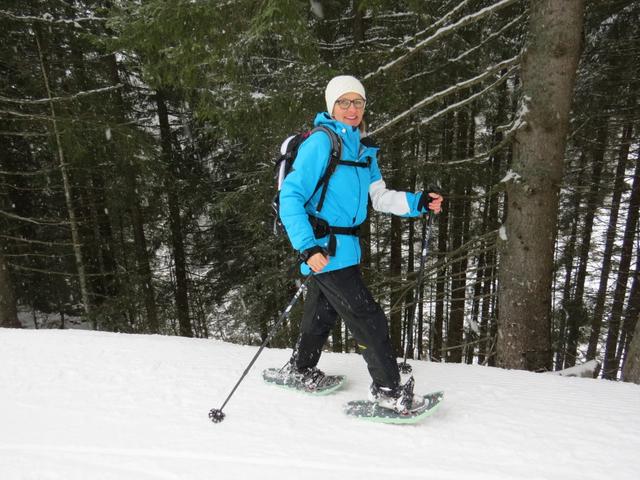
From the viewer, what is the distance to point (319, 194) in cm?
282

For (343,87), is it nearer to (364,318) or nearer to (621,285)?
(364,318)

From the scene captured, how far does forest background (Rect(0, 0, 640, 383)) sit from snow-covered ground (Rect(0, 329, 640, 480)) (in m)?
0.91

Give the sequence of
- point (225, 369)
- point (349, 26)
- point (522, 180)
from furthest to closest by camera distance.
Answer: point (349, 26) < point (522, 180) < point (225, 369)

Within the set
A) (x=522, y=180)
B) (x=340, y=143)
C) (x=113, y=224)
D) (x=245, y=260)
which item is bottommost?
(x=245, y=260)

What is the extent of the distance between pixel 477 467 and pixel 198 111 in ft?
16.5

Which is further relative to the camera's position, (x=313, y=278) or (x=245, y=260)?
(x=245, y=260)

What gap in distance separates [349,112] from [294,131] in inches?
120

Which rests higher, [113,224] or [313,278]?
[313,278]

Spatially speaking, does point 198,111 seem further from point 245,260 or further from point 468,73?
point 245,260

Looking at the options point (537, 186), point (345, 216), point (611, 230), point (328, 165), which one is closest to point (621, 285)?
point (611, 230)

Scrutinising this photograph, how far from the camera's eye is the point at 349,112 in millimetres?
2916

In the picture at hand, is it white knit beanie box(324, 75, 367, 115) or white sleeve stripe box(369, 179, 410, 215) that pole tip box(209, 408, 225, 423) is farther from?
white knit beanie box(324, 75, 367, 115)

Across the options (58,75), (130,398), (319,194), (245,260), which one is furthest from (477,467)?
(245,260)

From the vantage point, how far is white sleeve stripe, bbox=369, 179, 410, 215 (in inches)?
124
